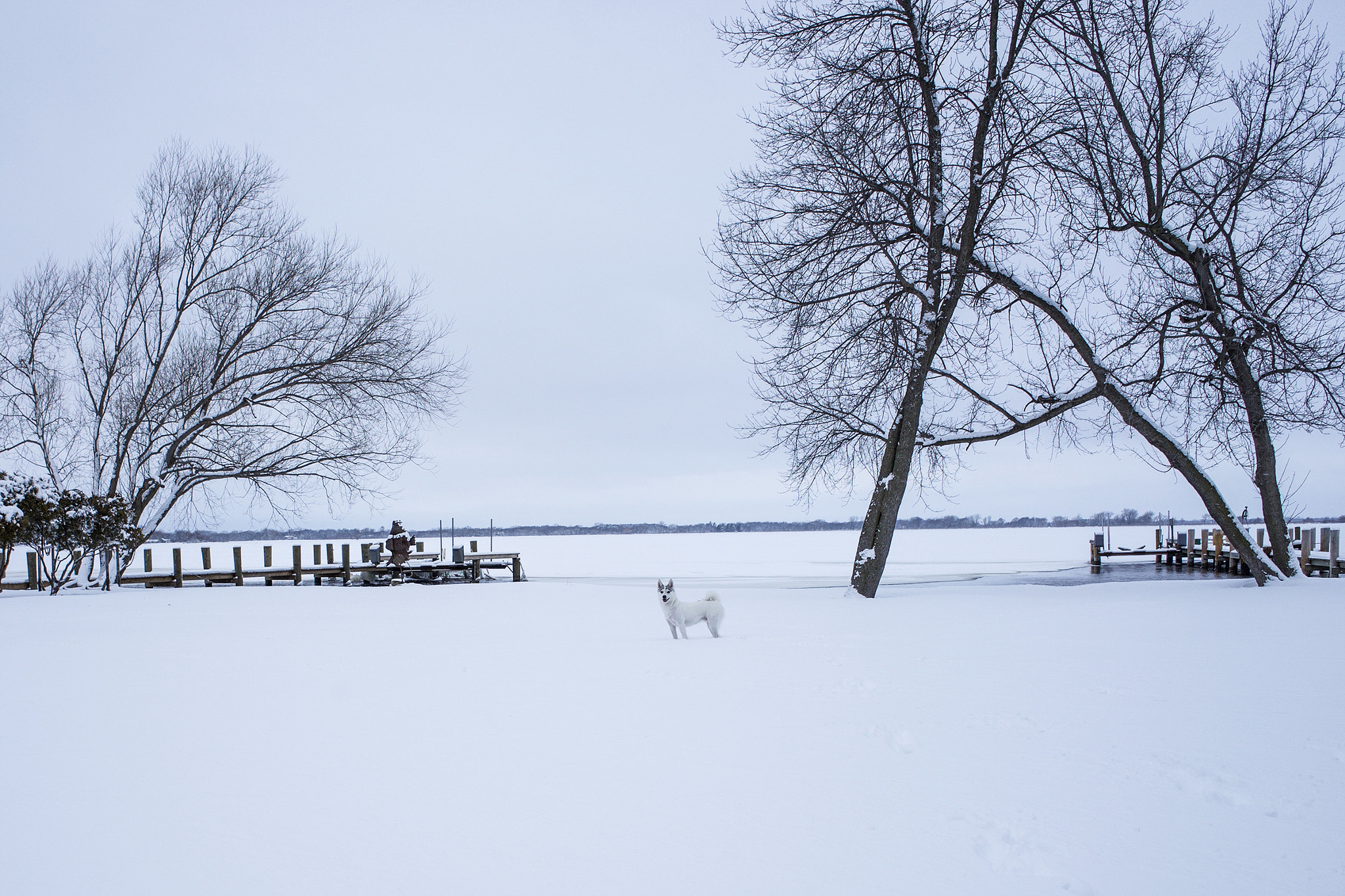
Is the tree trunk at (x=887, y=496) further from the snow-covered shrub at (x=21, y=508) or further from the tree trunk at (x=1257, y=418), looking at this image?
the snow-covered shrub at (x=21, y=508)

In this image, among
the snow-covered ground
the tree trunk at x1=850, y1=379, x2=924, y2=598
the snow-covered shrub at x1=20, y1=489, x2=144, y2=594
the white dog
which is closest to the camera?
the snow-covered ground

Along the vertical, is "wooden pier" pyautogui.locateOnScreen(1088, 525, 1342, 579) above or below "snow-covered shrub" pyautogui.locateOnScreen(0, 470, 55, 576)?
below

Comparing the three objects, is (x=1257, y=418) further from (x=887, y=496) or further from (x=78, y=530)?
(x=78, y=530)

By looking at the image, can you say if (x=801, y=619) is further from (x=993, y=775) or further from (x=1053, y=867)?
(x=1053, y=867)

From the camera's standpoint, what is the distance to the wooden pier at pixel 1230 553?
691 inches

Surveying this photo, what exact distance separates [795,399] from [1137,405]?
615 cm

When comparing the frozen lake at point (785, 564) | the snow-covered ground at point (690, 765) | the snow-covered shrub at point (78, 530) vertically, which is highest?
the snow-covered shrub at point (78, 530)

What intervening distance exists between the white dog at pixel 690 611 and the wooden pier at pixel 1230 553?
11.8 metres

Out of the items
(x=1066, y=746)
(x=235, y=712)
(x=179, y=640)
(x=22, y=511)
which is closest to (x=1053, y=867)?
(x=1066, y=746)

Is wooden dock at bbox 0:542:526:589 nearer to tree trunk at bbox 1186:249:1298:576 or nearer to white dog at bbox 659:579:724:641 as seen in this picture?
white dog at bbox 659:579:724:641

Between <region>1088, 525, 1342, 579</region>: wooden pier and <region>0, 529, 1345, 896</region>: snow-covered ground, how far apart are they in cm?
1190

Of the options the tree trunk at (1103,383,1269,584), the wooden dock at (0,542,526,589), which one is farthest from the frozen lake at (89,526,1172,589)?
the tree trunk at (1103,383,1269,584)

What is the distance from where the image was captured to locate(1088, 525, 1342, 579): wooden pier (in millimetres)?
17562

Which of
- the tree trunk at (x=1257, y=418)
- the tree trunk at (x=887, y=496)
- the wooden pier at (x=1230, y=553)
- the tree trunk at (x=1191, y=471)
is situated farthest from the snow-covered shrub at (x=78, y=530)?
the wooden pier at (x=1230, y=553)
